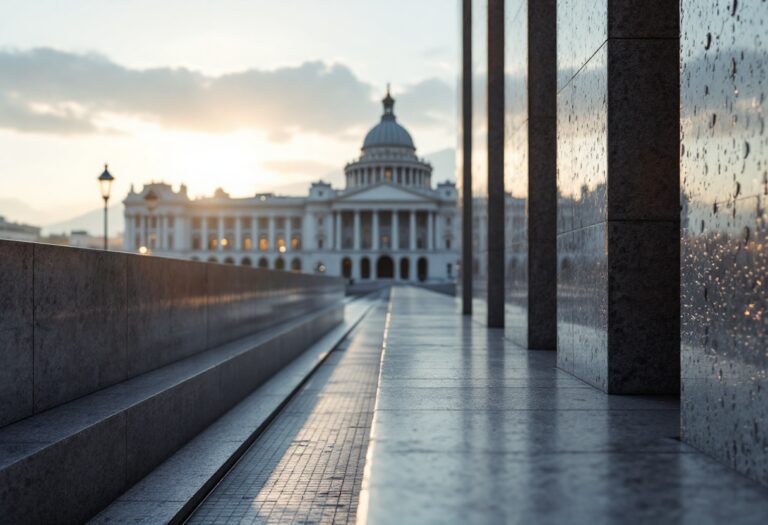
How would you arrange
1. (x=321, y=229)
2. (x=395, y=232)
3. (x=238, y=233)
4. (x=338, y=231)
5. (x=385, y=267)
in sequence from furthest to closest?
(x=238, y=233) < (x=385, y=267) < (x=321, y=229) < (x=338, y=231) < (x=395, y=232)

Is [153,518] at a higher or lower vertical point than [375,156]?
lower

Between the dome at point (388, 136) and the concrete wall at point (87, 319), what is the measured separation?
4692 inches

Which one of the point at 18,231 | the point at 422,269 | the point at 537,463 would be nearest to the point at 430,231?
the point at 422,269

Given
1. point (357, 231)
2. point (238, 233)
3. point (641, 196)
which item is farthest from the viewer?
point (238, 233)

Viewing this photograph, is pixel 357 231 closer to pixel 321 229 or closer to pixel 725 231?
pixel 321 229

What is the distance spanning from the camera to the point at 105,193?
20562 millimetres

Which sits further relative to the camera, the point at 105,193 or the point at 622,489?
the point at 105,193

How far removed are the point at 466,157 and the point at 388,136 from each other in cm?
11227

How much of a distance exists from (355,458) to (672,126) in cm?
454

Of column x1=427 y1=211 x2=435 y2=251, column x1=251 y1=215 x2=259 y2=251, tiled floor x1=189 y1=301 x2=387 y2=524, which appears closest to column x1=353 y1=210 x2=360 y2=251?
column x1=427 y1=211 x2=435 y2=251

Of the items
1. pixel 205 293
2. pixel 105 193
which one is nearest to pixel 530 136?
pixel 205 293

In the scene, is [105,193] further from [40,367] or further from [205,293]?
[40,367]

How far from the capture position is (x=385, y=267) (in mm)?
114250

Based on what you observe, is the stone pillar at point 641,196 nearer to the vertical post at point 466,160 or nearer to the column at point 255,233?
the vertical post at point 466,160
